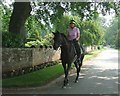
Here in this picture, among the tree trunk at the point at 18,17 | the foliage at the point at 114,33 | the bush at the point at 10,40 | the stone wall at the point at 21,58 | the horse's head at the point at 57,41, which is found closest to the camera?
the horse's head at the point at 57,41

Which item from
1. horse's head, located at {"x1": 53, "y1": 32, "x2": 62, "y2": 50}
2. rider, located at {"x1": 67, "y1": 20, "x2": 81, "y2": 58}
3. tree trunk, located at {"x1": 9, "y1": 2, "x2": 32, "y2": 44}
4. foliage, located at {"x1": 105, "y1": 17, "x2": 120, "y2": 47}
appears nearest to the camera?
horse's head, located at {"x1": 53, "y1": 32, "x2": 62, "y2": 50}

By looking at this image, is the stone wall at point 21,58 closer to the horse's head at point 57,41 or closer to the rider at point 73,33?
the rider at point 73,33

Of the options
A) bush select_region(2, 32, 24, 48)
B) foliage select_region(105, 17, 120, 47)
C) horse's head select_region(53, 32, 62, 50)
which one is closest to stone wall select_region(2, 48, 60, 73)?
bush select_region(2, 32, 24, 48)

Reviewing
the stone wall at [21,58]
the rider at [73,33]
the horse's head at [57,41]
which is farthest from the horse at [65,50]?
the stone wall at [21,58]

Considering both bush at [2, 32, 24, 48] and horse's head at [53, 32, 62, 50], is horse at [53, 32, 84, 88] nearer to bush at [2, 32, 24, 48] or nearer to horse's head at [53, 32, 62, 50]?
horse's head at [53, 32, 62, 50]

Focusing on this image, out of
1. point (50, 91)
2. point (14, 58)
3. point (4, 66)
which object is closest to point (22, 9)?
point (14, 58)

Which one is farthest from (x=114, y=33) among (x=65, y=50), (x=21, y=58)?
(x=65, y=50)

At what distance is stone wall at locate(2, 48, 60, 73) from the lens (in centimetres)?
1777

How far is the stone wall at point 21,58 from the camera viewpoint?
17766 mm

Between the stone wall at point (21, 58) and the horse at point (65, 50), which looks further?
the stone wall at point (21, 58)

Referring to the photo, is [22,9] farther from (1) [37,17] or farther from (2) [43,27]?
(2) [43,27]

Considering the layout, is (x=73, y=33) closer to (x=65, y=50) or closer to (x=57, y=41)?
(x=65, y=50)

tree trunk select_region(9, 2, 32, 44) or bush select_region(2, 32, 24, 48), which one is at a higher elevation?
tree trunk select_region(9, 2, 32, 44)

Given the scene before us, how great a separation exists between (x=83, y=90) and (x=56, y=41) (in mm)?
2402
